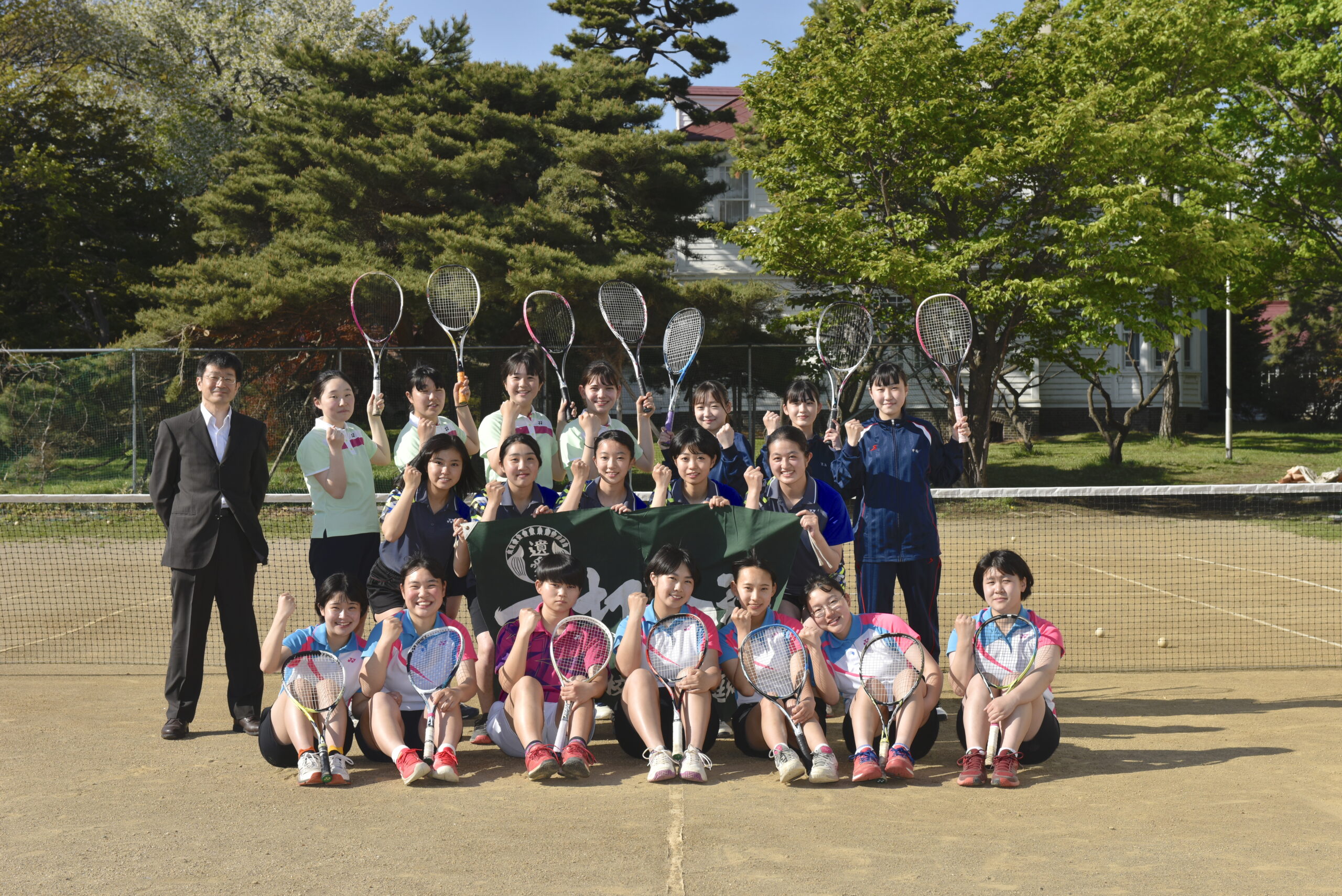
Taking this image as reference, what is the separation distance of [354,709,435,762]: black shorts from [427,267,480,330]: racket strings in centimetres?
284

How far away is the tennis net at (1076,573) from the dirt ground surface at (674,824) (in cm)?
222

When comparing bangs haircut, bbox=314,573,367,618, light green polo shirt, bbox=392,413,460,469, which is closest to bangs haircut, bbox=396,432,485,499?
light green polo shirt, bbox=392,413,460,469

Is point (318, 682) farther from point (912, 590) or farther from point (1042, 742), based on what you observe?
point (1042, 742)

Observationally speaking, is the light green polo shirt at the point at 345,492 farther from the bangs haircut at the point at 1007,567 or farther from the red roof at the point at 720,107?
the red roof at the point at 720,107

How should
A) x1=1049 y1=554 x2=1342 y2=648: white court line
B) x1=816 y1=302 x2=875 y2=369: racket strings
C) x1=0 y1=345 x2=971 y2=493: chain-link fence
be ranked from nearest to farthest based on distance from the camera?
1. x1=816 y1=302 x2=875 y2=369: racket strings
2. x1=1049 y1=554 x2=1342 y2=648: white court line
3. x1=0 y1=345 x2=971 y2=493: chain-link fence

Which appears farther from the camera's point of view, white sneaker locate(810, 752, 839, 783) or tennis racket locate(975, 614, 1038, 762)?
tennis racket locate(975, 614, 1038, 762)

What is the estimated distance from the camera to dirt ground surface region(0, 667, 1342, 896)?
349 centimetres

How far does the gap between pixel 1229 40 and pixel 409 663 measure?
17.8 m

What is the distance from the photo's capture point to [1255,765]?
4734mm

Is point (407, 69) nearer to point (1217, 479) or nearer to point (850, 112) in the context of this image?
point (850, 112)

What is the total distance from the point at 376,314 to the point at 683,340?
126 inches

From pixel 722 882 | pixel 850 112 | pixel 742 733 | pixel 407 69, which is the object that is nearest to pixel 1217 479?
pixel 850 112

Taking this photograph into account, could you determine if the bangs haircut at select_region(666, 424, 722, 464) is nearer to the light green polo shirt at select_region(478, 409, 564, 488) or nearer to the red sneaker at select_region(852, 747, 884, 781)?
the light green polo shirt at select_region(478, 409, 564, 488)

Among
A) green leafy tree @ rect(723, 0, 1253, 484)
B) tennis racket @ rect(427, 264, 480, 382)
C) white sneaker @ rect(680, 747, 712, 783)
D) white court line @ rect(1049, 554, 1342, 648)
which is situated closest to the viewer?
white sneaker @ rect(680, 747, 712, 783)
